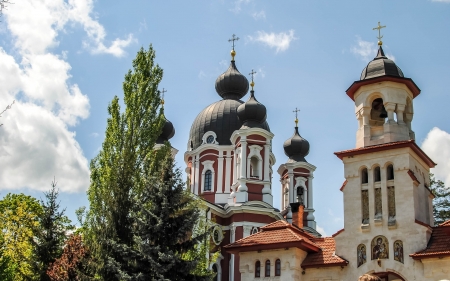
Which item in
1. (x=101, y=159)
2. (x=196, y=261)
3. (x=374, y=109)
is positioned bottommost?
(x=196, y=261)

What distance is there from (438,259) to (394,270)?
1.58 m

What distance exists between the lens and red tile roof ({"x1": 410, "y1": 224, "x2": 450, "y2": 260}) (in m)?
19.9

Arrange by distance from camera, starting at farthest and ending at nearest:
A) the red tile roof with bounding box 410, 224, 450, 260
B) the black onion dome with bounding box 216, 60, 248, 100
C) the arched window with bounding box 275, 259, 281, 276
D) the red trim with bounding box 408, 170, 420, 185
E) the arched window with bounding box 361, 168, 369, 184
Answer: the black onion dome with bounding box 216, 60, 248, 100
the arched window with bounding box 361, 168, 369, 184
the arched window with bounding box 275, 259, 281, 276
the red trim with bounding box 408, 170, 420, 185
the red tile roof with bounding box 410, 224, 450, 260

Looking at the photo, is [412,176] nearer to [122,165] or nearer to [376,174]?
[376,174]

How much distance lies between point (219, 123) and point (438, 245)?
24.7 metres

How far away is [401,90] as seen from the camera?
23.1m

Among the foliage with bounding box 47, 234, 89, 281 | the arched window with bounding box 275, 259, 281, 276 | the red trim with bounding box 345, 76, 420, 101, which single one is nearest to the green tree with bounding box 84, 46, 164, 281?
the foliage with bounding box 47, 234, 89, 281

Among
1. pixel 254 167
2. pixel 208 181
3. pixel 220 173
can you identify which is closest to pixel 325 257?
pixel 254 167

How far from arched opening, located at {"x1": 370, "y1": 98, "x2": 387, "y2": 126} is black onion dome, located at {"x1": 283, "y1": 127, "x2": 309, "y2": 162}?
23.5 meters

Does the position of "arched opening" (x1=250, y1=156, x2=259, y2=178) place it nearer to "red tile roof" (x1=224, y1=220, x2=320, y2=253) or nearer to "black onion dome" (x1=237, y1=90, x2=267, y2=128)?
"black onion dome" (x1=237, y1=90, x2=267, y2=128)

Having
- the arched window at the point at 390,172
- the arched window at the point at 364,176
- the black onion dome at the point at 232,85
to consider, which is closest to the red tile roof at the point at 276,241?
the arched window at the point at 364,176

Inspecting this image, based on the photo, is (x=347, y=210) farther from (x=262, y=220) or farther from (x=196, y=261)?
(x=262, y=220)

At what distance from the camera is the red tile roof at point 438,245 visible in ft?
65.3

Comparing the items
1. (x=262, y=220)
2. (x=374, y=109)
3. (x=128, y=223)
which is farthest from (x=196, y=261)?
(x=262, y=220)
